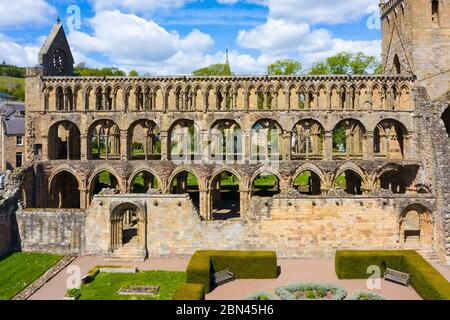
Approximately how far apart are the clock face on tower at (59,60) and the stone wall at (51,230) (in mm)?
17443

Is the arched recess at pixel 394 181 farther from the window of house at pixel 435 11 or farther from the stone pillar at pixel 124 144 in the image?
the stone pillar at pixel 124 144

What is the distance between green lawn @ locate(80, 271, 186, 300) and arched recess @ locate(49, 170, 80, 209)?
15069 millimetres

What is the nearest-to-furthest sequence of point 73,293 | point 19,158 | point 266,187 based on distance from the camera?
point 73,293, point 266,187, point 19,158

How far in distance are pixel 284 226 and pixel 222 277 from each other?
637 cm

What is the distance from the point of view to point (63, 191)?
39.6m

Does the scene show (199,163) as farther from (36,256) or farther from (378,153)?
(378,153)

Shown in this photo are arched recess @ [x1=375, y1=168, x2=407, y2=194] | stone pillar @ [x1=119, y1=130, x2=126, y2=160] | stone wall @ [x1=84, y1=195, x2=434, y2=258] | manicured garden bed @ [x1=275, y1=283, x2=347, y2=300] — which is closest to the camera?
manicured garden bed @ [x1=275, y1=283, x2=347, y2=300]

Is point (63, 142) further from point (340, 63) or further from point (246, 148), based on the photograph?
point (340, 63)

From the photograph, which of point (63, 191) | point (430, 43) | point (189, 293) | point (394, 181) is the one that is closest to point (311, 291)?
point (189, 293)

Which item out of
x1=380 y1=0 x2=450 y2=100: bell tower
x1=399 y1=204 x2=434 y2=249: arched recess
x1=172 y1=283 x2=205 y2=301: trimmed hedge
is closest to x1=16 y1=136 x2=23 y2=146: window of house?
x1=172 y1=283 x2=205 y2=301: trimmed hedge

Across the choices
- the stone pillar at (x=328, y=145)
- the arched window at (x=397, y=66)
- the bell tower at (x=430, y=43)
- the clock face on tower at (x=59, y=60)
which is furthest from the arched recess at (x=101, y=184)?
the arched window at (x=397, y=66)

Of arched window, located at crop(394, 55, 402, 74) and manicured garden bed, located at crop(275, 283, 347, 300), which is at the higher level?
arched window, located at crop(394, 55, 402, 74)

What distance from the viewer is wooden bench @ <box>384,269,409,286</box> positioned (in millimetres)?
22712

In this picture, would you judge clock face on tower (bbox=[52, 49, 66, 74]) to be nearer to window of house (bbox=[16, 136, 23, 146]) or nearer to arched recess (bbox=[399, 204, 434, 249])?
window of house (bbox=[16, 136, 23, 146])
